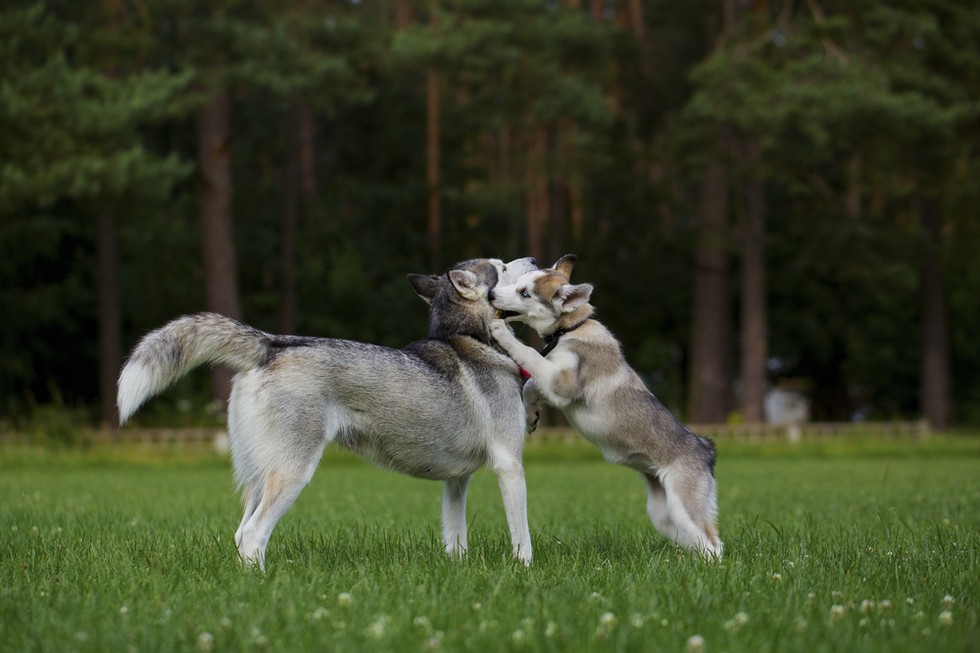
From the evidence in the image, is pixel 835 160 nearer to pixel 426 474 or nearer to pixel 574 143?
pixel 574 143

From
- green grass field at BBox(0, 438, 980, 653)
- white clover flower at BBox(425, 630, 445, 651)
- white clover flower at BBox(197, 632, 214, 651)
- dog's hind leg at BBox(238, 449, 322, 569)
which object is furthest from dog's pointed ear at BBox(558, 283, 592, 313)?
white clover flower at BBox(197, 632, 214, 651)

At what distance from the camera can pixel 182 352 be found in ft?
20.1

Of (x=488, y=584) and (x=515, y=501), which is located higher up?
(x=515, y=501)

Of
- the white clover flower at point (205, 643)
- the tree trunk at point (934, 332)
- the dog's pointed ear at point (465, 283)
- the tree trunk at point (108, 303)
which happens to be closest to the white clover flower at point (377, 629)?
the white clover flower at point (205, 643)

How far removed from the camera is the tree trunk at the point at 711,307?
30.8 m

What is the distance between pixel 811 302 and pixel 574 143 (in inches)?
567

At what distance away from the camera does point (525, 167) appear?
103ft

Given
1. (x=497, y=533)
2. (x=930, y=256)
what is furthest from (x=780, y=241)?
(x=497, y=533)

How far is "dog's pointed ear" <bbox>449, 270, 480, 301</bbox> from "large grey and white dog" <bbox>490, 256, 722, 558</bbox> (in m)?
0.15

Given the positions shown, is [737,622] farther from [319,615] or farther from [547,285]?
[547,285]

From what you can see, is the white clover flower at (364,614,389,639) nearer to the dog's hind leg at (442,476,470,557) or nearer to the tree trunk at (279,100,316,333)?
the dog's hind leg at (442,476,470,557)

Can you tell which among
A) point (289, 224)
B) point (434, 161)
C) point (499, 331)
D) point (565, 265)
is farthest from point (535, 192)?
point (499, 331)

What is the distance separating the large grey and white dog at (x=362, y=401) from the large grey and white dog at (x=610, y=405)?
0.71 feet

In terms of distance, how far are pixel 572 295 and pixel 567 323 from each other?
0.76 feet
